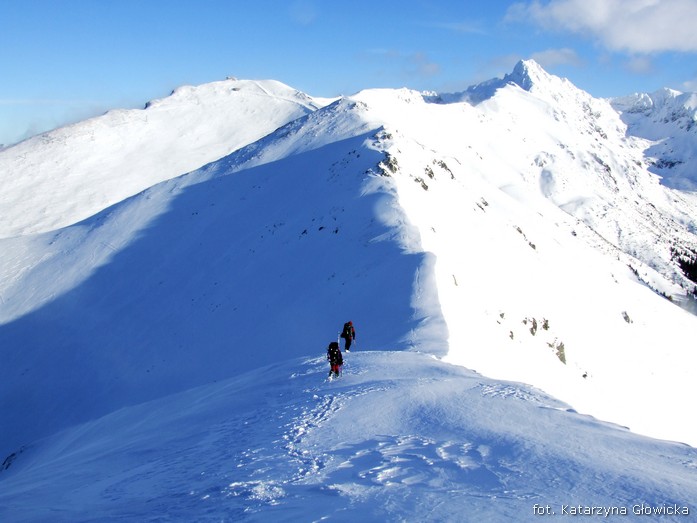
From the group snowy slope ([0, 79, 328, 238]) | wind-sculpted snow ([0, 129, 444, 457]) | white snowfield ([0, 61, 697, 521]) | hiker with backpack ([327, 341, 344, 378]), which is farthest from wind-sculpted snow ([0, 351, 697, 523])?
snowy slope ([0, 79, 328, 238])

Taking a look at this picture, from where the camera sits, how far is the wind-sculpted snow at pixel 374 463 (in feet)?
27.3

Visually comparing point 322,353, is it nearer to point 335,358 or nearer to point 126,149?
point 335,358

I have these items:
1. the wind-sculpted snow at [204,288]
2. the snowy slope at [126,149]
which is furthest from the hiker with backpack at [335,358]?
the snowy slope at [126,149]

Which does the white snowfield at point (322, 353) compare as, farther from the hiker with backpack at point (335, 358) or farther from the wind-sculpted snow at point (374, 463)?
the hiker with backpack at point (335, 358)

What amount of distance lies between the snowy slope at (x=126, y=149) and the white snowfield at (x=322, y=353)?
3583 millimetres

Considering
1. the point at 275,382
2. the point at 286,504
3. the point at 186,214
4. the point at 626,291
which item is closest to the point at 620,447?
the point at 286,504

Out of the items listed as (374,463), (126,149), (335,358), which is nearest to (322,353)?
(335,358)

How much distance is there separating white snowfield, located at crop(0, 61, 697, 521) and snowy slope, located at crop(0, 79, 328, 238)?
3.58m

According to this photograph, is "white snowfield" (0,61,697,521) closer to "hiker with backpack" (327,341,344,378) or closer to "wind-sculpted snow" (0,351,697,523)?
"wind-sculpted snow" (0,351,697,523)

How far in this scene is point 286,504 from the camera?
870 cm

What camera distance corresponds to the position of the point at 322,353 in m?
23.0

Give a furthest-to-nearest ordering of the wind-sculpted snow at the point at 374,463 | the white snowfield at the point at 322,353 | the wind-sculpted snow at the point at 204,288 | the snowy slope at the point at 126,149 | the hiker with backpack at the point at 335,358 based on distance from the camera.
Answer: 1. the snowy slope at the point at 126,149
2. the wind-sculpted snow at the point at 204,288
3. the hiker with backpack at the point at 335,358
4. the white snowfield at the point at 322,353
5. the wind-sculpted snow at the point at 374,463

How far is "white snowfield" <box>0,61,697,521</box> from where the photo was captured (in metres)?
9.41

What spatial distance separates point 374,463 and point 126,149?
127926 millimetres
